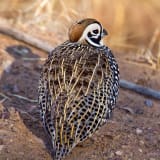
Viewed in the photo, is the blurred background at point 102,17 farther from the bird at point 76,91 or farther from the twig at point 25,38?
the bird at point 76,91

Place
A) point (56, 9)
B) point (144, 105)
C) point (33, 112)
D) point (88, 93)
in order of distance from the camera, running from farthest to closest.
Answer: point (56, 9) → point (144, 105) → point (33, 112) → point (88, 93)

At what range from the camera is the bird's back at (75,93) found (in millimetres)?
5777

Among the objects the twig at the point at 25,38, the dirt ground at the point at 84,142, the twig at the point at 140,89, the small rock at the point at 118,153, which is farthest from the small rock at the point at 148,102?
the twig at the point at 25,38

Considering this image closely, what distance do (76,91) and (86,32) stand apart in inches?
35.0

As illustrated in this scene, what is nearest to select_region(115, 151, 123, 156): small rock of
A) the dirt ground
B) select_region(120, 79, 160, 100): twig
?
the dirt ground

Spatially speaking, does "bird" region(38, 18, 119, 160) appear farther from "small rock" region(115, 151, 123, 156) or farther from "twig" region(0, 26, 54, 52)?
"twig" region(0, 26, 54, 52)

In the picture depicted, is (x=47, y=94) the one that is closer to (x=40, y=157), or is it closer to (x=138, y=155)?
(x=40, y=157)

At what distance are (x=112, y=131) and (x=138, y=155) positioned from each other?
20.4 inches

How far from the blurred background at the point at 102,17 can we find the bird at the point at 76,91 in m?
2.97

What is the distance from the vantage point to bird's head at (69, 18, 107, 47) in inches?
258

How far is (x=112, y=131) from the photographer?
6.61 m

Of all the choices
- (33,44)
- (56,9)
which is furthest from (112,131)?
(56,9)

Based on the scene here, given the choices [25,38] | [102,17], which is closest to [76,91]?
[25,38]

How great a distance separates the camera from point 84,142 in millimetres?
6297
